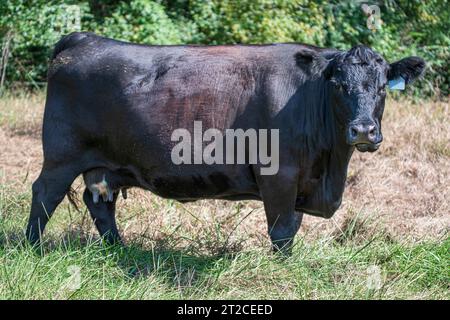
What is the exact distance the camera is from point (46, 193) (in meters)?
7.10

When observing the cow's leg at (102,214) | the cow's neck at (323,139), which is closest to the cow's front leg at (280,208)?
the cow's neck at (323,139)

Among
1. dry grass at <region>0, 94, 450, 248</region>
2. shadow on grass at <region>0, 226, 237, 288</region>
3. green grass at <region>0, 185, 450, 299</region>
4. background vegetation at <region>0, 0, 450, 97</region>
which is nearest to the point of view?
green grass at <region>0, 185, 450, 299</region>

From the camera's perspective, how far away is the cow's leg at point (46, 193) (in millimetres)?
7059

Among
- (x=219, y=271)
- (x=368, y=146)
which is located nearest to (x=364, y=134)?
(x=368, y=146)

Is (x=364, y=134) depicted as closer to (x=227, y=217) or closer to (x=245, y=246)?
(x=245, y=246)

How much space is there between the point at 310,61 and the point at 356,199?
2.57 meters

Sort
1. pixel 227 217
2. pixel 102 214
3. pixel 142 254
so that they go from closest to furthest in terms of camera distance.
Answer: pixel 142 254
pixel 102 214
pixel 227 217

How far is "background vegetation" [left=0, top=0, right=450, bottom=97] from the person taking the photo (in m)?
12.3

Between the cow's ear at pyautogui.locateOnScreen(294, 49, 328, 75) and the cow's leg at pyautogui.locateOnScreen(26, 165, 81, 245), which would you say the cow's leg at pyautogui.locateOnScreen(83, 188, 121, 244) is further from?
the cow's ear at pyautogui.locateOnScreen(294, 49, 328, 75)

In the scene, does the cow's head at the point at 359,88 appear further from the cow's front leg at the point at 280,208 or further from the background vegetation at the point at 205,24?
the background vegetation at the point at 205,24

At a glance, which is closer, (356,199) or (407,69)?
(407,69)

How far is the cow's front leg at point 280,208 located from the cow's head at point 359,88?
58 cm

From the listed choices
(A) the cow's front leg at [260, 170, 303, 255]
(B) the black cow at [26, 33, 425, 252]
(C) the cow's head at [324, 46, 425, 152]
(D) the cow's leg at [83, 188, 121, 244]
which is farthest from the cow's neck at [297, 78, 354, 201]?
(D) the cow's leg at [83, 188, 121, 244]
